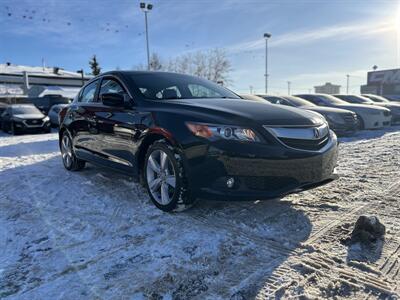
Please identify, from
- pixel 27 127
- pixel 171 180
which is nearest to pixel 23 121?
pixel 27 127

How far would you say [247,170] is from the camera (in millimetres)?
3238

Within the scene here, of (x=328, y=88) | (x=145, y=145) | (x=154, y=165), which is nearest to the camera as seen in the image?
(x=154, y=165)

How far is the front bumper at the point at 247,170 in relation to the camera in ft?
10.6

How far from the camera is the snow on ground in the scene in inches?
94.2

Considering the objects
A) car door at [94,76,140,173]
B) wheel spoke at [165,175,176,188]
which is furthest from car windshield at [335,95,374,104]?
wheel spoke at [165,175,176,188]

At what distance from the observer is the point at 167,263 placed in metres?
2.74

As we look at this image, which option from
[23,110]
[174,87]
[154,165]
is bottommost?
[154,165]

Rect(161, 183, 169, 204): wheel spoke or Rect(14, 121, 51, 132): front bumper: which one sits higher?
Rect(161, 183, 169, 204): wheel spoke

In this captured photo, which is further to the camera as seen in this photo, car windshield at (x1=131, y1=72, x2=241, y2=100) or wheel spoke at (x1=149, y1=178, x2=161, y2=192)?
car windshield at (x1=131, y1=72, x2=241, y2=100)

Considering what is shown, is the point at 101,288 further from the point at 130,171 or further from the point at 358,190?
the point at 358,190

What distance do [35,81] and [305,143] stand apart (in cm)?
5600

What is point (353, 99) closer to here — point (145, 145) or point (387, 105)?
point (387, 105)

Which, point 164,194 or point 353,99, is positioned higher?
point 353,99

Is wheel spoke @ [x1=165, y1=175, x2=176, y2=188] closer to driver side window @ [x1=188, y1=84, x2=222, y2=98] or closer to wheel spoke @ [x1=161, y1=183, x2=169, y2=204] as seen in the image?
wheel spoke @ [x1=161, y1=183, x2=169, y2=204]
